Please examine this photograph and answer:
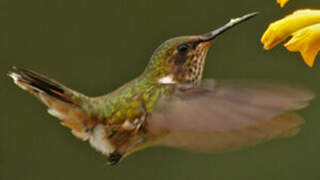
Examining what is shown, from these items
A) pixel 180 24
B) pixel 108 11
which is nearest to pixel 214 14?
pixel 180 24

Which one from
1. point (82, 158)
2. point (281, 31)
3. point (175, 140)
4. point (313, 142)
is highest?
point (281, 31)

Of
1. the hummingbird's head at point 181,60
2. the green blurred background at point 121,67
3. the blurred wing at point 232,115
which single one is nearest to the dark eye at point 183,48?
the hummingbird's head at point 181,60

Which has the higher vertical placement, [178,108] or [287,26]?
[287,26]

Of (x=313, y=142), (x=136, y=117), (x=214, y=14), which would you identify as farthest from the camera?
(x=214, y=14)

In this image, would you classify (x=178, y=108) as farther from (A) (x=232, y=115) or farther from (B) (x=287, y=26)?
(B) (x=287, y=26)

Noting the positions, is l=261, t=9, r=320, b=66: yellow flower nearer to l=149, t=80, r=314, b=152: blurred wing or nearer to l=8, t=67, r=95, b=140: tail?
l=149, t=80, r=314, b=152: blurred wing

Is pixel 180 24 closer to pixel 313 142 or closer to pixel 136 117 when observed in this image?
pixel 313 142

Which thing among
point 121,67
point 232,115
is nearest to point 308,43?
point 232,115
